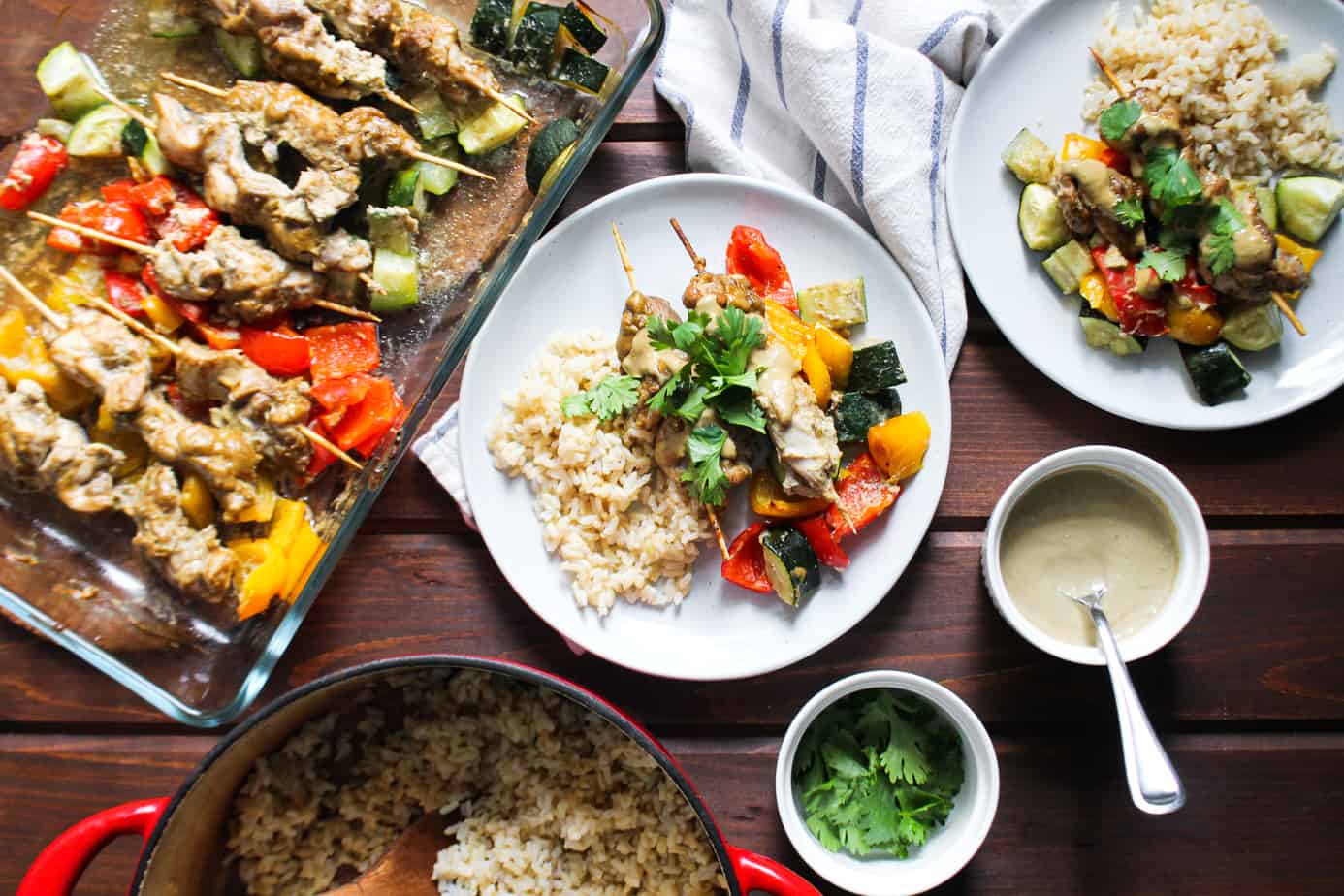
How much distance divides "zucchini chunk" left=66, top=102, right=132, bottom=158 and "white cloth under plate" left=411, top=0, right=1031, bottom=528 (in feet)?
3.54

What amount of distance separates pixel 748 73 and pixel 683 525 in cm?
131

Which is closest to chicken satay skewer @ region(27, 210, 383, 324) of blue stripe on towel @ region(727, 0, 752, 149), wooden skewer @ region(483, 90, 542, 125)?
wooden skewer @ region(483, 90, 542, 125)

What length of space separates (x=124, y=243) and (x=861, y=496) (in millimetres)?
1949

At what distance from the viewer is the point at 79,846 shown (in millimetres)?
2092

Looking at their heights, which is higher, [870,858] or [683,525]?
[683,525]

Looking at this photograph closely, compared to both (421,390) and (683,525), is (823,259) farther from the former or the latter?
(421,390)

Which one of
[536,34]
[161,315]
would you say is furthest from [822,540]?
[161,315]

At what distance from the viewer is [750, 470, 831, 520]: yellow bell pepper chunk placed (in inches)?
101

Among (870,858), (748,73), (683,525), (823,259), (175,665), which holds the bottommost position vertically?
(870,858)

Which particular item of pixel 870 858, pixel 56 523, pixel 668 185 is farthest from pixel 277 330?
pixel 870 858

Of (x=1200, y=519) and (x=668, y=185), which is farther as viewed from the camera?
(x=668, y=185)

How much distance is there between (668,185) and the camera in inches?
105

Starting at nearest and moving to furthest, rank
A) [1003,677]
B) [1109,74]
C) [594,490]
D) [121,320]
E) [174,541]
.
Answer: [174,541] → [121,320] → [594,490] → [1109,74] → [1003,677]

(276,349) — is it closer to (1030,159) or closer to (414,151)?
(414,151)
